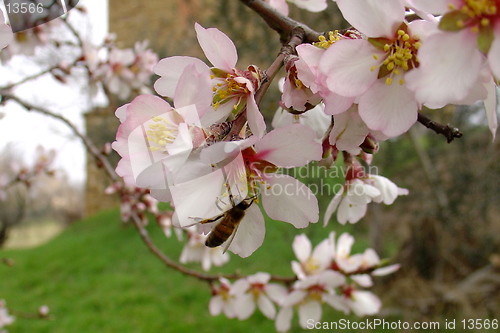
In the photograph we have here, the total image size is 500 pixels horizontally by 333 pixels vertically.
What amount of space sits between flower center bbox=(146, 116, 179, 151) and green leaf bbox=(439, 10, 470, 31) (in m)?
0.29

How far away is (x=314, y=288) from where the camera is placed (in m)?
1.14

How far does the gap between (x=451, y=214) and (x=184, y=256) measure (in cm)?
215

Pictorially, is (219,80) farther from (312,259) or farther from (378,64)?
(312,259)

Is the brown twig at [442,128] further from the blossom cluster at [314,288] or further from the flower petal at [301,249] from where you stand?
the flower petal at [301,249]

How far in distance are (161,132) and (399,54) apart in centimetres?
28

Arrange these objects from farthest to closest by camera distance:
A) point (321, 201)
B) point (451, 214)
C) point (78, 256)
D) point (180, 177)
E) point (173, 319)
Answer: point (78, 256) → point (173, 319) → point (451, 214) → point (321, 201) → point (180, 177)

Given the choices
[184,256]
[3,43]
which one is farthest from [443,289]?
[3,43]

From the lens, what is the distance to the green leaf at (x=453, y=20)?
0.35 meters

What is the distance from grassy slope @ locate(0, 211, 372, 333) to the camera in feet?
10.4

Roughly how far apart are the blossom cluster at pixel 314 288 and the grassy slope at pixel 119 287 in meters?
1.53

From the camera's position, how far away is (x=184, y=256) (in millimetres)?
1754

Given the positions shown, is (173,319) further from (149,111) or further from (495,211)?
(149,111)

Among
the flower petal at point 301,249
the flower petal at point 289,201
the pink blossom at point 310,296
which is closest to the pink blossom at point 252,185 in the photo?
the flower petal at point 289,201

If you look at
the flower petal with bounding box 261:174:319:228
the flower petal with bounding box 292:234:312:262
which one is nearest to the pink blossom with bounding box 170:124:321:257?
the flower petal with bounding box 261:174:319:228
